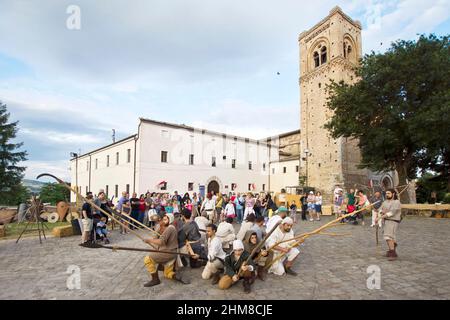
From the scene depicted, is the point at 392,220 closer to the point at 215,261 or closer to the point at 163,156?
the point at 215,261

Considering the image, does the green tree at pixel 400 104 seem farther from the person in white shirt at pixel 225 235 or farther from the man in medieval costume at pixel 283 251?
the person in white shirt at pixel 225 235

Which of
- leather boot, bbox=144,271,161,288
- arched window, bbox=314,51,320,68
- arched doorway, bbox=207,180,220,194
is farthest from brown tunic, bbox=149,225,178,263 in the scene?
arched window, bbox=314,51,320,68

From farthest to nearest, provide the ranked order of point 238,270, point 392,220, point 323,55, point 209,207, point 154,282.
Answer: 1. point 323,55
2. point 209,207
3. point 392,220
4. point 154,282
5. point 238,270

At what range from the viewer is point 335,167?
32.5 meters

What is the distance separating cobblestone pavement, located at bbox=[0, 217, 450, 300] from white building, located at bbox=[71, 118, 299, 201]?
903 inches

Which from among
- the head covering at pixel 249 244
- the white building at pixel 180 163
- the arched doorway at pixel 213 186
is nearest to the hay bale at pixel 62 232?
the head covering at pixel 249 244

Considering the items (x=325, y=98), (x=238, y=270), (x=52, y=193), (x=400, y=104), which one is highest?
(x=325, y=98)

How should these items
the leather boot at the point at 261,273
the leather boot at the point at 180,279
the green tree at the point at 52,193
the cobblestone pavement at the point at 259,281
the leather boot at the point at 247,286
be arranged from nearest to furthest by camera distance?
1. the cobblestone pavement at the point at 259,281
2. the leather boot at the point at 247,286
3. the leather boot at the point at 180,279
4. the leather boot at the point at 261,273
5. the green tree at the point at 52,193

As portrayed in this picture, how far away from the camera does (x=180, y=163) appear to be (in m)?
33.8

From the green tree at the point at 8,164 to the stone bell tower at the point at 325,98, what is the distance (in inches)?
1351

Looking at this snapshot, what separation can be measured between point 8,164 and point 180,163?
1972 centimetres

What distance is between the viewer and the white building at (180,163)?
31625 mm

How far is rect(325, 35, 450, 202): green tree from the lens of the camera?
61.4ft

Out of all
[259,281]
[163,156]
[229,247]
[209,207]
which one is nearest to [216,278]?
[259,281]
